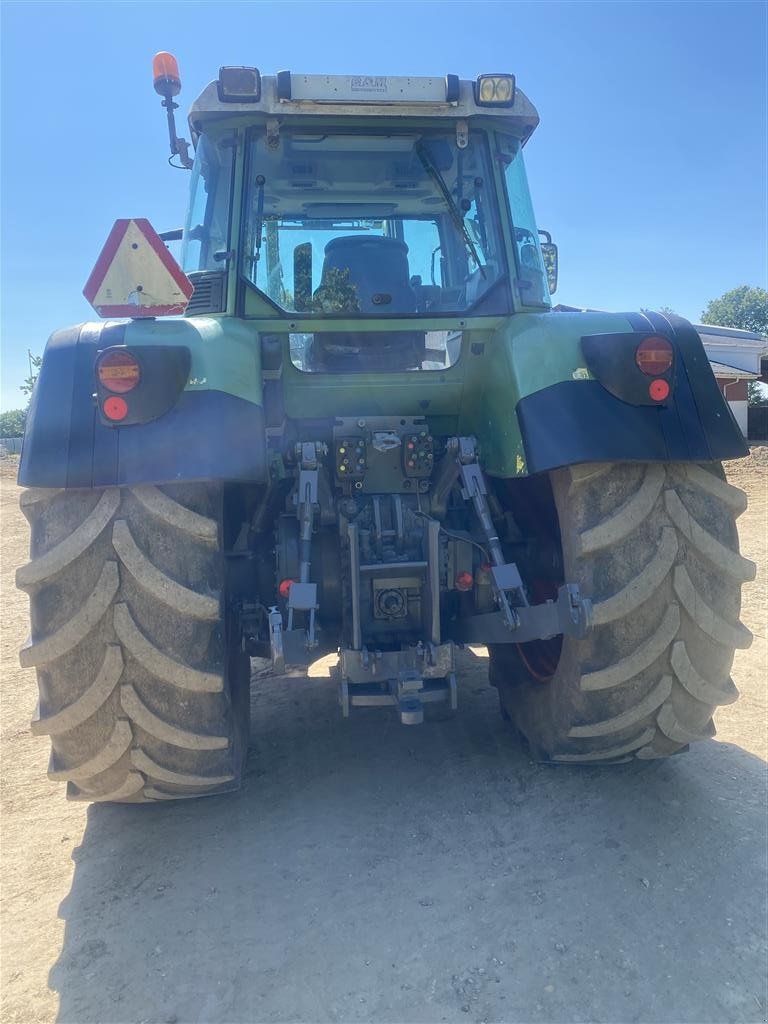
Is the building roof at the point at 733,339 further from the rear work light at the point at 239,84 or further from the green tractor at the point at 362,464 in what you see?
the rear work light at the point at 239,84

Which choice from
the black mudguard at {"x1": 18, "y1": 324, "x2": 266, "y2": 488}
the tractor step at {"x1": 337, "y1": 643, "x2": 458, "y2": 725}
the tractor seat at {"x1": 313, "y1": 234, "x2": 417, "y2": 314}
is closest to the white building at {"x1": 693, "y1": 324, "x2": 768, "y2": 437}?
the tractor seat at {"x1": 313, "y1": 234, "x2": 417, "y2": 314}

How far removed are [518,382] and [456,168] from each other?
1243 mm

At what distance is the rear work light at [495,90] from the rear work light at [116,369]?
186cm

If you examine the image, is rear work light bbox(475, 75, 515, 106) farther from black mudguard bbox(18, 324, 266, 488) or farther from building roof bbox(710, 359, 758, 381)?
building roof bbox(710, 359, 758, 381)

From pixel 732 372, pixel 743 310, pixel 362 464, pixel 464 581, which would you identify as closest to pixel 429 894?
pixel 464 581

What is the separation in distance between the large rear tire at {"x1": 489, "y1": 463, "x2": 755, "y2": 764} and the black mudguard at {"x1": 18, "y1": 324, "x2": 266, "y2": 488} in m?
1.15

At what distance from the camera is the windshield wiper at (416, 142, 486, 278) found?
325 cm

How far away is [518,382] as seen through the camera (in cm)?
268

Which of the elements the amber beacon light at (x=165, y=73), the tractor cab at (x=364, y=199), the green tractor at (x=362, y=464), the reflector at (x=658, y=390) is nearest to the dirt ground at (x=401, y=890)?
the green tractor at (x=362, y=464)

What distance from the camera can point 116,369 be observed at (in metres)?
2.31

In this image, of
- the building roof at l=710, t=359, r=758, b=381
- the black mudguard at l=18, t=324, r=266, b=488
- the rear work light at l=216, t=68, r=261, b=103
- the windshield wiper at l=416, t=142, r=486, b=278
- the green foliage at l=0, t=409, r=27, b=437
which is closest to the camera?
the black mudguard at l=18, t=324, r=266, b=488

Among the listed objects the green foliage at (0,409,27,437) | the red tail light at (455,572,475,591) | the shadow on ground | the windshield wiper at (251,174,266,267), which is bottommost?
the shadow on ground

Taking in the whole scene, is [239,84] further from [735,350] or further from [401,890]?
[735,350]

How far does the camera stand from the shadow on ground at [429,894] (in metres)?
1.95
